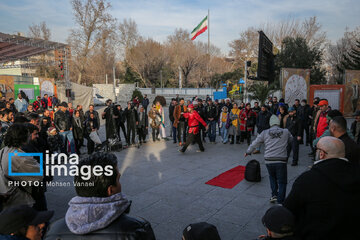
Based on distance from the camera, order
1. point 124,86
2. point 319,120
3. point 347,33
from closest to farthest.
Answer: point 319,120
point 124,86
point 347,33

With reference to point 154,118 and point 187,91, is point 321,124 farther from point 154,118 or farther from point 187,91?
point 187,91

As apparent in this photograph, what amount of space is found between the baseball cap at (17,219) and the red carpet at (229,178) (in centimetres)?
468

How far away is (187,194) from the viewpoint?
542cm

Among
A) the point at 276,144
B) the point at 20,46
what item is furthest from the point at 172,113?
the point at 20,46

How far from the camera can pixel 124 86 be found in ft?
118

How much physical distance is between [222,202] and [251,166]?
1525mm

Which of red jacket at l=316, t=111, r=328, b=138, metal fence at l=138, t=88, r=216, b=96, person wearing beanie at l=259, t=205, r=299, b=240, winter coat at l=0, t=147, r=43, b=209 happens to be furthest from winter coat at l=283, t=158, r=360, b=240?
metal fence at l=138, t=88, r=216, b=96

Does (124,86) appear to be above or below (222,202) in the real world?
above

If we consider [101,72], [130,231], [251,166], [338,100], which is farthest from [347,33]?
[130,231]

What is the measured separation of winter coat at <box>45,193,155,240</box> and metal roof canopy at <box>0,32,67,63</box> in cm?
1913

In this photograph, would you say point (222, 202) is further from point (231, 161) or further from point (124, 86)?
point (124, 86)

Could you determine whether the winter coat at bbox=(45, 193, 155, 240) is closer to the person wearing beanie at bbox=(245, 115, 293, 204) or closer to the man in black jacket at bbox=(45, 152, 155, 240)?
the man in black jacket at bbox=(45, 152, 155, 240)

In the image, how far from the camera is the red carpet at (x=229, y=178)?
19.7ft

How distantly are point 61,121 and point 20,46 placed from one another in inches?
625
